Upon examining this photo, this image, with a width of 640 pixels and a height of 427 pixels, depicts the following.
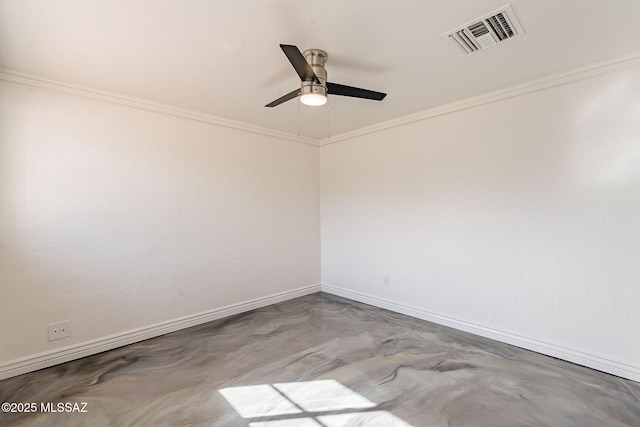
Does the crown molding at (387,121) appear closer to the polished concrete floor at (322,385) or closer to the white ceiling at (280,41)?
the white ceiling at (280,41)

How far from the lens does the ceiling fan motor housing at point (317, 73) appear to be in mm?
1995

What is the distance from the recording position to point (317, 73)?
211 centimetres

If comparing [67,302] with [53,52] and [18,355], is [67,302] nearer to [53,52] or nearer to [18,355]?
[18,355]

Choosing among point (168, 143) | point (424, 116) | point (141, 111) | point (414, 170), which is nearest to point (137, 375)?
point (168, 143)

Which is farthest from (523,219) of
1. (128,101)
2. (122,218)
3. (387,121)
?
(128,101)

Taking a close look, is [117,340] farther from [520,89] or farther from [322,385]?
[520,89]

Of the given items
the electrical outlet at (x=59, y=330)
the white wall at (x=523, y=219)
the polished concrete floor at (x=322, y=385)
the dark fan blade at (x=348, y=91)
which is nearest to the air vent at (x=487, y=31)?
the dark fan blade at (x=348, y=91)

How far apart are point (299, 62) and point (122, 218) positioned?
2.29 metres

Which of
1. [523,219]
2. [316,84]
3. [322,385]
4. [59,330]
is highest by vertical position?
[316,84]

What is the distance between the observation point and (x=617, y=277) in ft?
7.40

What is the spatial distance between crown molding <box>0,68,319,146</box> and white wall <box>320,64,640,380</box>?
62.3 inches

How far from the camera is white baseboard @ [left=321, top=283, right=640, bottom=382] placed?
2.23 meters

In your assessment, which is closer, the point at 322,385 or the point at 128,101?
the point at 322,385

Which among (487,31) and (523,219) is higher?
(487,31)
